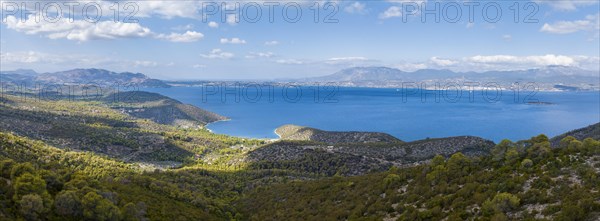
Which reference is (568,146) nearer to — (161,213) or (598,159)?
(598,159)

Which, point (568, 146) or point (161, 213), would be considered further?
point (161, 213)

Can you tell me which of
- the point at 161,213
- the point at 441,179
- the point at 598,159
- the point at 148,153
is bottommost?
the point at 148,153

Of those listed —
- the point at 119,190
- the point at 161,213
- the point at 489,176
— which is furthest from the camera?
the point at 119,190

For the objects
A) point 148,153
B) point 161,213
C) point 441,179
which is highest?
point 441,179

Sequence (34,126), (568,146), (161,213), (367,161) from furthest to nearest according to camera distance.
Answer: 1. (34,126)
2. (367,161)
3. (161,213)
4. (568,146)

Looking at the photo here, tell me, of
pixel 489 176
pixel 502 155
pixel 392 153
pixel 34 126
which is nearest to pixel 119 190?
pixel 489 176

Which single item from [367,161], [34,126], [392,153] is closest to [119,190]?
[367,161]

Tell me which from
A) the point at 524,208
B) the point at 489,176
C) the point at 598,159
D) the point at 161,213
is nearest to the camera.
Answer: the point at 524,208

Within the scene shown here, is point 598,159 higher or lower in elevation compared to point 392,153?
higher

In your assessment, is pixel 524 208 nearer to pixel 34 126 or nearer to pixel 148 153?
pixel 148 153
